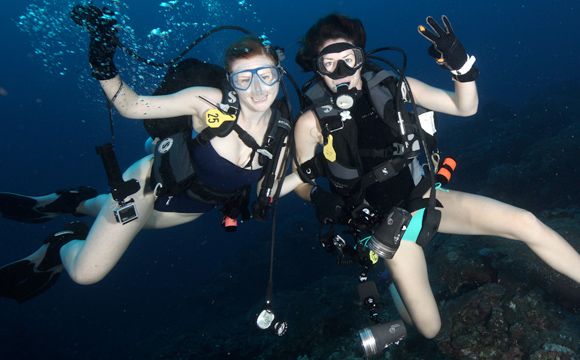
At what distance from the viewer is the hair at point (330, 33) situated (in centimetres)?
361

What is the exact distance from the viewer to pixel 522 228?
3650 mm

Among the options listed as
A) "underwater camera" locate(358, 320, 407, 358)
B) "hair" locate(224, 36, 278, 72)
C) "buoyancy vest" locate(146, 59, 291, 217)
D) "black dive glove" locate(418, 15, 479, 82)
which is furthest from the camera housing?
"black dive glove" locate(418, 15, 479, 82)

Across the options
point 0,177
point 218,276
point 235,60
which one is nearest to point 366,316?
point 235,60

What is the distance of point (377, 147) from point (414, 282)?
171cm

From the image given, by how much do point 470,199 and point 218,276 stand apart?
13.3 m

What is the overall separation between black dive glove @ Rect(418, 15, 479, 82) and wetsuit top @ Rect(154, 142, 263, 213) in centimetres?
231

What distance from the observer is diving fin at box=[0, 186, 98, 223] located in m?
4.97

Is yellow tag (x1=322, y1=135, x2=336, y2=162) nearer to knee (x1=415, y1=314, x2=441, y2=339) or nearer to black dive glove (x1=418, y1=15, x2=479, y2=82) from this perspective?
black dive glove (x1=418, y1=15, x2=479, y2=82)

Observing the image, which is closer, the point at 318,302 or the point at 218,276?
the point at 318,302

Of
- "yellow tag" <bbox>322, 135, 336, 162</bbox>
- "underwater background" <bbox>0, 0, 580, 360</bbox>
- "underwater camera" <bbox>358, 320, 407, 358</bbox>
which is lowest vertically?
"underwater background" <bbox>0, 0, 580, 360</bbox>

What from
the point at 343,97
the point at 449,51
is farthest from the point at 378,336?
the point at 449,51

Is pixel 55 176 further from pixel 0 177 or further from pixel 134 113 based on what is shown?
pixel 134 113

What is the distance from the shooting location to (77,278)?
394 centimetres

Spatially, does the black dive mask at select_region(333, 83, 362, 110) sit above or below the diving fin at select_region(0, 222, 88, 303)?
above
